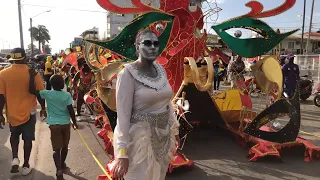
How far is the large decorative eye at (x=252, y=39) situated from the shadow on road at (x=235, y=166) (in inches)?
66.1

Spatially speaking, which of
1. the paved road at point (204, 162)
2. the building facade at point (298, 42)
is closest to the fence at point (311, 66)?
the paved road at point (204, 162)

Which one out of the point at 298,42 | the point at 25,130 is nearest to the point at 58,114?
the point at 25,130

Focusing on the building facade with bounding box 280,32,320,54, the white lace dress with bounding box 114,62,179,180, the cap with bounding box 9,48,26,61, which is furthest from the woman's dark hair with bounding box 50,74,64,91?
the building facade with bounding box 280,32,320,54

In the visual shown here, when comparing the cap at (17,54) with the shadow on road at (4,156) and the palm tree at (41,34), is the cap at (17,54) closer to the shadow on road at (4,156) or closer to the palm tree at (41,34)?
the shadow on road at (4,156)

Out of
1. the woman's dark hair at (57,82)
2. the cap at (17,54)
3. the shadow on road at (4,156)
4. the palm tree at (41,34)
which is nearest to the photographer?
the woman's dark hair at (57,82)

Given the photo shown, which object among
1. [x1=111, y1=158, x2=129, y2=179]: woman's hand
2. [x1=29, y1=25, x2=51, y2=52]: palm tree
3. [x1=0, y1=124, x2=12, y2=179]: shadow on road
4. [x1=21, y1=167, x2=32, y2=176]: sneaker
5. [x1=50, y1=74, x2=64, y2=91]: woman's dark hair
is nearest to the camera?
[x1=111, y1=158, x2=129, y2=179]: woman's hand

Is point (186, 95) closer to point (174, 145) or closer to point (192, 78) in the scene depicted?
point (192, 78)

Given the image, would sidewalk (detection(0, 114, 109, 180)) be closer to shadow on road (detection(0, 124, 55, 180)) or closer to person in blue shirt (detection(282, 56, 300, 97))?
shadow on road (detection(0, 124, 55, 180))

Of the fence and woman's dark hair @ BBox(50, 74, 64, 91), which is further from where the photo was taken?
the fence

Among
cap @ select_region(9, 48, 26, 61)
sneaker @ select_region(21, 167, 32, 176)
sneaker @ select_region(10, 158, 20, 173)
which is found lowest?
sneaker @ select_region(21, 167, 32, 176)

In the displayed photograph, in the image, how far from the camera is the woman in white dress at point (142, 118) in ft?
7.38

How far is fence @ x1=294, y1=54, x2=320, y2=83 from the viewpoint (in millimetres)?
15543

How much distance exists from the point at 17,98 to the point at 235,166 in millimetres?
3246

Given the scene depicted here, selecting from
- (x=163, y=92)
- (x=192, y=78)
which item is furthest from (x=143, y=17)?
(x=163, y=92)
